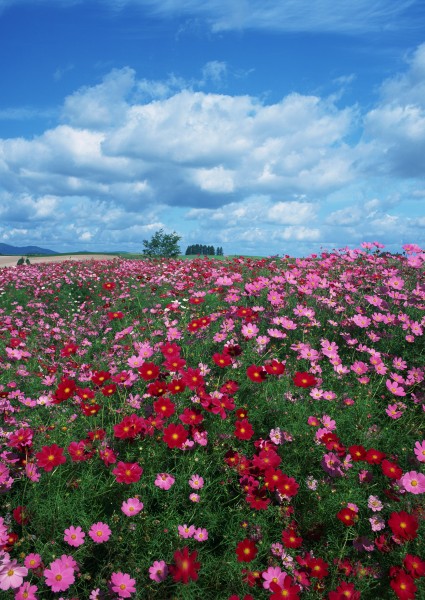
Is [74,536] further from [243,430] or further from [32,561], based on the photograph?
[243,430]

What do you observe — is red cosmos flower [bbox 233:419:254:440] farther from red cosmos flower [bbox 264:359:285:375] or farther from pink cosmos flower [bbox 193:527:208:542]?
pink cosmos flower [bbox 193:527:208:542]

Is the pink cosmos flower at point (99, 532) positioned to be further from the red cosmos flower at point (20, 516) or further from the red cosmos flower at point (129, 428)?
the red cosmos flower at point (129, 428)

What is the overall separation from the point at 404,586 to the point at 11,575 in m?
1.73

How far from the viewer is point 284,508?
237cm

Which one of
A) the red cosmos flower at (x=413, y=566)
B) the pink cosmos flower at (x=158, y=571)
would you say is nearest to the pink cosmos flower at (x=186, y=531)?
the pink cosmos flower at (x=158, y=571)

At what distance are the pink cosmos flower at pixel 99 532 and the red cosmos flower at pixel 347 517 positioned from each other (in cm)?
120

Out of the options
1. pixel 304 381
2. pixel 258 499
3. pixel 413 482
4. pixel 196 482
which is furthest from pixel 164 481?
pixel 413 482

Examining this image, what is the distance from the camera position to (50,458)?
225 centimetres

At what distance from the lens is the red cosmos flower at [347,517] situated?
87.5 inches

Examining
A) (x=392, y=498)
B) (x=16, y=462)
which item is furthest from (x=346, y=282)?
(x=16, y=462)

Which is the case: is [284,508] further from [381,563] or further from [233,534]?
[381,563]

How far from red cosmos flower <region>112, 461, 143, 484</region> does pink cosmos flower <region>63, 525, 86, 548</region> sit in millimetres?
290

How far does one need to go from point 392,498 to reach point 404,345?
2416 mm

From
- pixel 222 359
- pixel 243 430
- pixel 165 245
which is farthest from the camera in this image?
pixel 165 245
